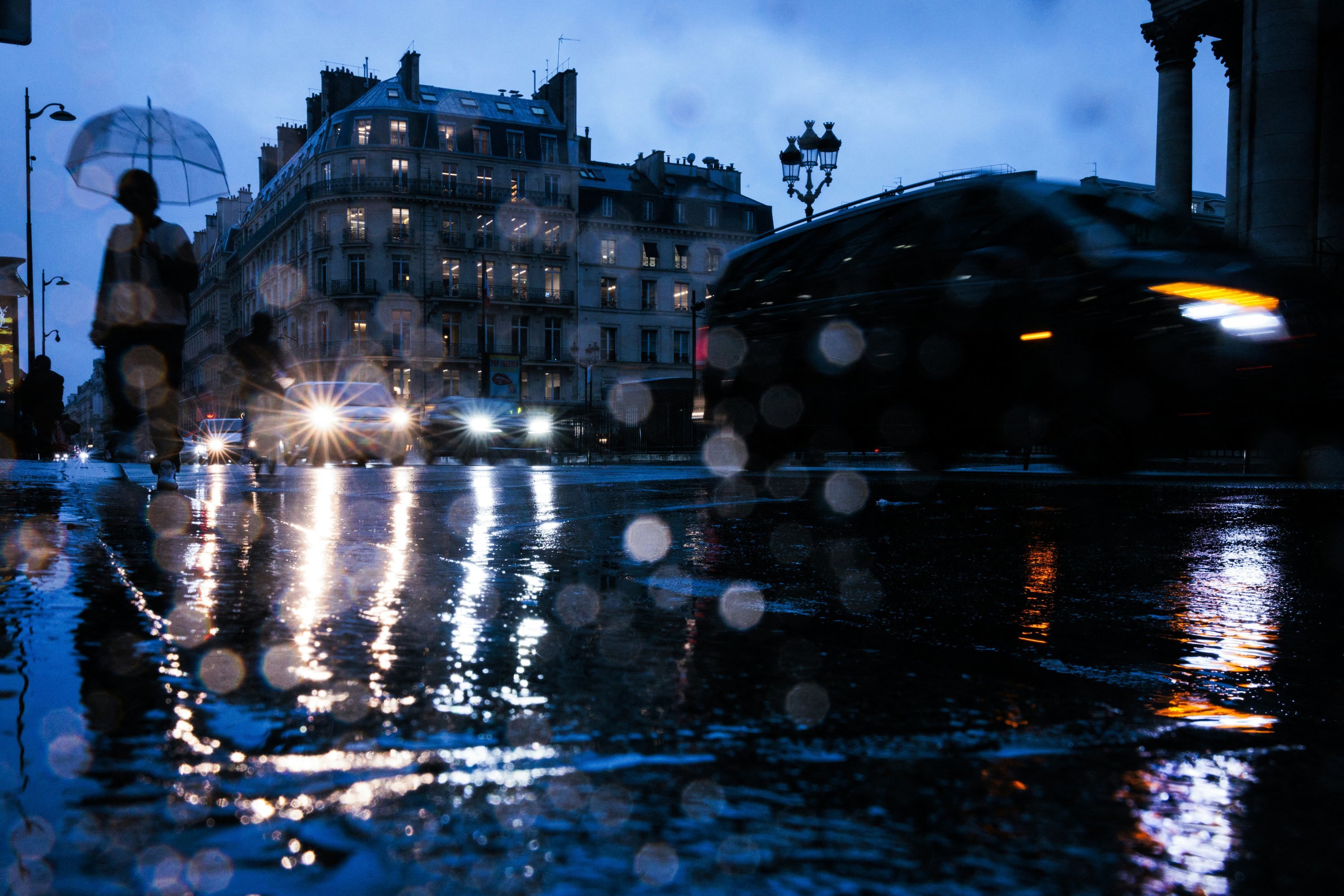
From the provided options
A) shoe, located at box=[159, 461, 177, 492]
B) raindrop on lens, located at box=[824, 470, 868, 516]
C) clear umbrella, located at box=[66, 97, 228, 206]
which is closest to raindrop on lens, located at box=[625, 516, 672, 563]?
raindrop on lens, located at box=[824, 470, 868, 516]

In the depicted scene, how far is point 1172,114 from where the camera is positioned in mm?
24406

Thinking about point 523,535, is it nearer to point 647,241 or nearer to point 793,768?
point 793,768

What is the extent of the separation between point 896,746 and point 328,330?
201 feet

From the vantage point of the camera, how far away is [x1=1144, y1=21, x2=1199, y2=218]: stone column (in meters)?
23.8

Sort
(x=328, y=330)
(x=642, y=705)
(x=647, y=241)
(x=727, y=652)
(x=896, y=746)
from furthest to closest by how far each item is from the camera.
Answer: (x=647, y=241), (x=328, y=330), (x=727, y=652), (x=642, y=705), (x=896, y=746)

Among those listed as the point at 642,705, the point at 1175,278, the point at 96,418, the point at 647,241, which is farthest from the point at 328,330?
the point at 96,418

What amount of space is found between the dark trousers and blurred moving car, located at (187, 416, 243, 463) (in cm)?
2225

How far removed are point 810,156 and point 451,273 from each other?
44.2 m

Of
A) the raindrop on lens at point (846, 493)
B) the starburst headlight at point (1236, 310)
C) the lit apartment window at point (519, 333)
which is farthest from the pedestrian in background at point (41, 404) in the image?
the lit apartment window at point (519, 333)

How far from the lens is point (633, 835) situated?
50.4 inches

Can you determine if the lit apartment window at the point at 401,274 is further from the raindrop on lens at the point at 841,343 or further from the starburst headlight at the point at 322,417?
the raindrop on lens at the point at 841,343

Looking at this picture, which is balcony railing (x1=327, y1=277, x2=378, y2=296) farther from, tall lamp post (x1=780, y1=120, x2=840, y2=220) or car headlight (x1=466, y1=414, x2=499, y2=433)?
tall lamp post (x1=780, y1=120, x2=840, y2=220)

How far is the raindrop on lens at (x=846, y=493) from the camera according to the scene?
724 centimetres

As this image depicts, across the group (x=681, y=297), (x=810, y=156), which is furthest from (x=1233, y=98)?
(x=681, y=297)
